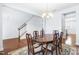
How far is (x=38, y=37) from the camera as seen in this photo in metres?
1.86

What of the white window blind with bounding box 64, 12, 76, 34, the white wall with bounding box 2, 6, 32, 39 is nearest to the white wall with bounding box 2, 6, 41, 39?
the white wall with bounding box 2, 6, 32, 39

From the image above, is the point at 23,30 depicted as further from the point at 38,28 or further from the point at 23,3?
the point at 23,3

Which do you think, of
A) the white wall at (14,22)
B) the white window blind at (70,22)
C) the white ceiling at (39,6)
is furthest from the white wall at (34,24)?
the white window blind at (70,22)

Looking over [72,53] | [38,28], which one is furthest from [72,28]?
[38,28]

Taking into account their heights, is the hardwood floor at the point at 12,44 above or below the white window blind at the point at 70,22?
below

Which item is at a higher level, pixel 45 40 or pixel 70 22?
pixel 70 22

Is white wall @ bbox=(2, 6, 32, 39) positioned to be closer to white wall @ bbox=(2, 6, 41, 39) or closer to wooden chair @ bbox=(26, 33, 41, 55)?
white wall @ bbox=(2, 6, 41, 39)

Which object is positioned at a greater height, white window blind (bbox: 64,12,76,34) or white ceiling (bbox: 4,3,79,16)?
white ceiling (bbox: 4,3,79,16)

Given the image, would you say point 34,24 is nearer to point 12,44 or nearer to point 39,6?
point 39,6

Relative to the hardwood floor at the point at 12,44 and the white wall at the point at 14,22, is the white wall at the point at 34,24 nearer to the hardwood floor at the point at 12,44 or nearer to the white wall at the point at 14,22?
the white wall at the point at 14,22

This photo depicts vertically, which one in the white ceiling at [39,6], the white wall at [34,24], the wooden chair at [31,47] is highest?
the white ceiling at [39,6]

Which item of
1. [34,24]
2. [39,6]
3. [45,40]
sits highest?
[39,6]

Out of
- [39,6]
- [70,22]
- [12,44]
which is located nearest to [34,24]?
[39,6]
